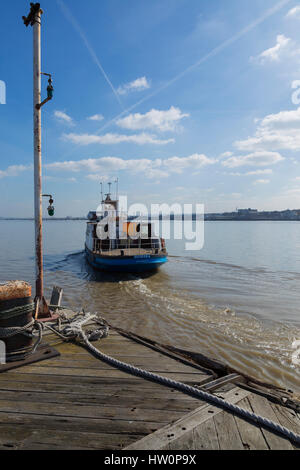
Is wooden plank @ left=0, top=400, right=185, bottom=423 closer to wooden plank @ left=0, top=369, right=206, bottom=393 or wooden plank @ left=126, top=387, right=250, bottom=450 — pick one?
wooden plank @ left=126, top=387, right=250, bottom=450

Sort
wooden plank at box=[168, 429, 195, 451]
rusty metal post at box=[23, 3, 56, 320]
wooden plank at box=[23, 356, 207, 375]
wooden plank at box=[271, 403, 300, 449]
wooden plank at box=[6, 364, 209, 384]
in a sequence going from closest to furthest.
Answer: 1. wooden plank at box=[168, 429, 195, 451]
2. wooden plank at box=[271, 403, 300, 449]
3. wooden plank at box=[6, 364, 209, 384]
4. wooden plank at box=[23, 356, 207, 375]
5. rusty metal post at box=[23, 3, 56, 320]

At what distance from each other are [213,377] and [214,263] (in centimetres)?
2145

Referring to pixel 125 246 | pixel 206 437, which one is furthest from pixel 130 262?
pixel 206 437

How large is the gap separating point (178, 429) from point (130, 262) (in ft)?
49.6

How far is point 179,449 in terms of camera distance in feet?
8.00

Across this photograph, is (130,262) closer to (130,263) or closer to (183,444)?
(130,263)

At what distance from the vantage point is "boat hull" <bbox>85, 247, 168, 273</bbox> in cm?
1766

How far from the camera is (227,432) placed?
264 centimetres

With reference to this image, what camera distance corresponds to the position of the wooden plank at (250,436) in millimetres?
2488

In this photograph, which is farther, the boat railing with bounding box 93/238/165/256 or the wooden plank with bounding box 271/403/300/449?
the boat railing with bounding box 93/238/165/256

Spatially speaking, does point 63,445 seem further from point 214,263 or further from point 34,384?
point 214,263

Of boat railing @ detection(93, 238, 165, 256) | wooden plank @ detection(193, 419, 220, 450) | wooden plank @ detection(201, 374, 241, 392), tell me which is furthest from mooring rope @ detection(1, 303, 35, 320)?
boat railing @ detection(93, 238, 165, 256)
